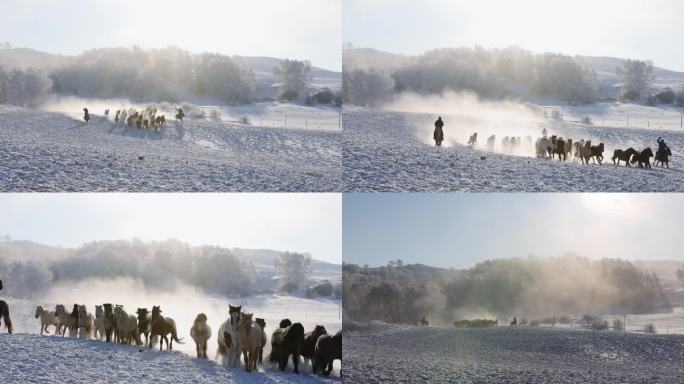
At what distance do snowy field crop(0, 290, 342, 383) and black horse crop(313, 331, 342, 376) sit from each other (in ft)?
0.54

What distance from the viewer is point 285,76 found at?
23.5 metres

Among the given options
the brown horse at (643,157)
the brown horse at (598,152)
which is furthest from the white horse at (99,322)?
the brown horse at (643,157)

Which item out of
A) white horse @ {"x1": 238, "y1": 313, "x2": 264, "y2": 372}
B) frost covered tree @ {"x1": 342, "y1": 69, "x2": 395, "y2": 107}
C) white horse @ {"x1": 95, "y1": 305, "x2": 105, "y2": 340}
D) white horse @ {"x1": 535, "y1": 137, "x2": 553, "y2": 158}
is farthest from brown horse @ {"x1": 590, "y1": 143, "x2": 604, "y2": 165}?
white horse @ {"x1": 95, "y1": 305, "x2": 105, "y2": 340}

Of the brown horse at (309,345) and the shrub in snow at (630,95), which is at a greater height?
the shrub in snow at (630,95)

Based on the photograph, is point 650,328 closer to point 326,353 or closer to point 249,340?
point 326,353

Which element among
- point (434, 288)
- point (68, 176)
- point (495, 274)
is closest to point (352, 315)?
point (434, 288)

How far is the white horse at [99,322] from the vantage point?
13.8m

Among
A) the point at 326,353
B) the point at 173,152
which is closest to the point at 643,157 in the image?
the point at 326,353

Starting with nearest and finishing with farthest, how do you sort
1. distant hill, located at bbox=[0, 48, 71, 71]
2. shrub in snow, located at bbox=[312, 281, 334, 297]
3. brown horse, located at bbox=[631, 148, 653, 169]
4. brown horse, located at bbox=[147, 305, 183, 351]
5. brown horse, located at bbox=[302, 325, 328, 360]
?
brown horse, located at bbox=[302, 325, 328, 360] < brown horse, located at bbox=[147, 305, 183, 351] < shrub in snow, located at bbox=[312, 281, 334, 297] < brown horse, located at bbox=[631, 148, 653, 169] < distant hill, located at bbox=[0, 48, 71, 71]

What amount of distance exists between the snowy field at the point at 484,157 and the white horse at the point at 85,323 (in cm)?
557

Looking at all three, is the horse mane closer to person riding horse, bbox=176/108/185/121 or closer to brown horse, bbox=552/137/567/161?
brown horse, bbox=552/137/567/161

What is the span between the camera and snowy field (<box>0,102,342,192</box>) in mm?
13453

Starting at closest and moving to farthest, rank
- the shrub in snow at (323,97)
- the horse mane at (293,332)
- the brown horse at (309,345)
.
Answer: the horse mane at (293,332) → the brown horse at (309,345) → the shrub in snow at (323,97)

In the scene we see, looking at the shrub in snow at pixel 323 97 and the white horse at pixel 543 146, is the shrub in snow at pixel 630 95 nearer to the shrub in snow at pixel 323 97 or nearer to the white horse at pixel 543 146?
the white horse at pixel 543 146
